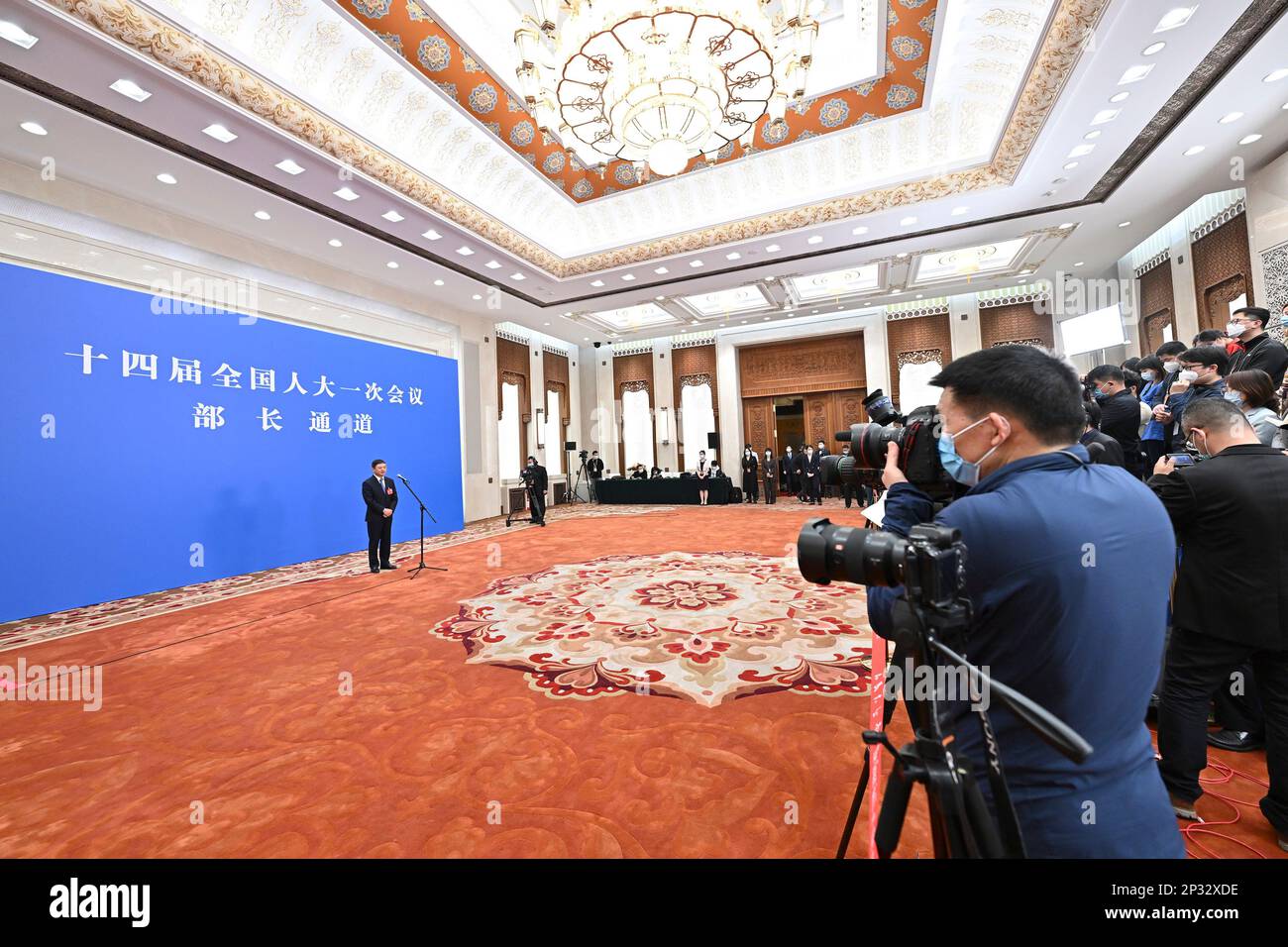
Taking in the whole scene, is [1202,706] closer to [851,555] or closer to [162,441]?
[851,555]

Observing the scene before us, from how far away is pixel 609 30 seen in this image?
372cm

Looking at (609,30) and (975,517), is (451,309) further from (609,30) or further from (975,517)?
(975,517)

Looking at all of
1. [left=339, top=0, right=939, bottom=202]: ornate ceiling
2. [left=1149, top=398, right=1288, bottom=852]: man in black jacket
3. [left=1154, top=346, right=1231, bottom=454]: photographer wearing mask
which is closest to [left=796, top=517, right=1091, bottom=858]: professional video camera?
[left=1149, top=398, right=1288, bottom=852]: man in black jacket

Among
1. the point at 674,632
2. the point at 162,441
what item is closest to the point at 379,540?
the point at 162,441

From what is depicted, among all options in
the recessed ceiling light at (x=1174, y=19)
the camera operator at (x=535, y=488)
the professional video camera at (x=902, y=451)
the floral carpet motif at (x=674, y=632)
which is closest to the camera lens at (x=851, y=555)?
the professional video camera at (x=902, y=451)

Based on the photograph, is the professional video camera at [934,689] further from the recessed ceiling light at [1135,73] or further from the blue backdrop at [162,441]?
the blue backdrop at [162,441]

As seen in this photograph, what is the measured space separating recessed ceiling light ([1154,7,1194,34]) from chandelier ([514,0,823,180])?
2402mm

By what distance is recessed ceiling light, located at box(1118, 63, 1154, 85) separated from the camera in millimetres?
4164

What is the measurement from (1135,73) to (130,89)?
26.0ft

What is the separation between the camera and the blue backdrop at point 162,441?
455 cm

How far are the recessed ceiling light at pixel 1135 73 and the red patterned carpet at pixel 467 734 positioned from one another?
4772 millimetres

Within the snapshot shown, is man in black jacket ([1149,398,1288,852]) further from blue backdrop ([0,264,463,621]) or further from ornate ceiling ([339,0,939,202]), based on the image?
blue backdrop ([0,264,463,621])

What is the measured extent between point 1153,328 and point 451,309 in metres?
11.8
